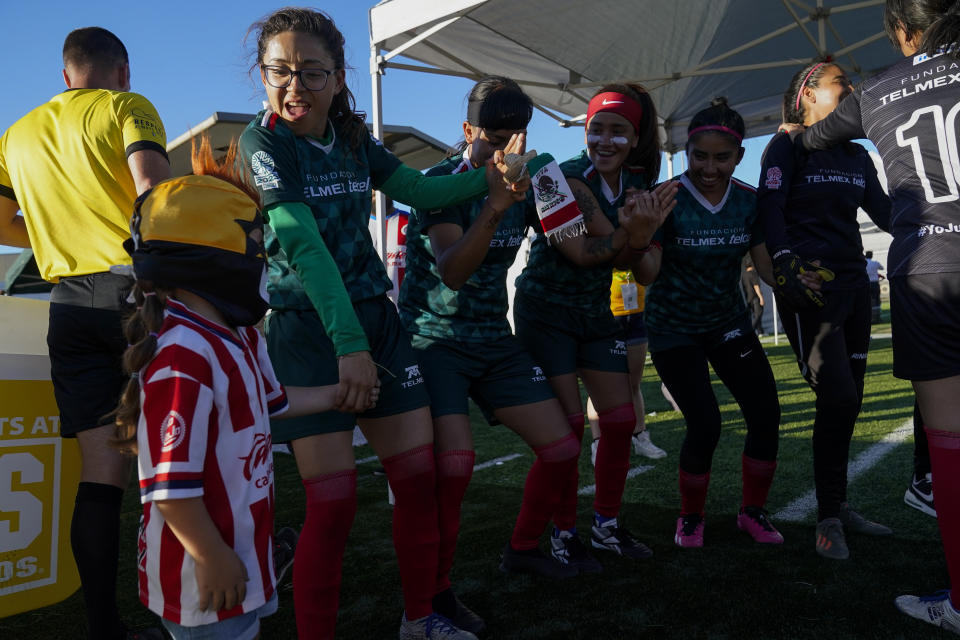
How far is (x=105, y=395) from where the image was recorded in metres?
2.22

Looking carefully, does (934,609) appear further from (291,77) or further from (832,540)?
(291,77)

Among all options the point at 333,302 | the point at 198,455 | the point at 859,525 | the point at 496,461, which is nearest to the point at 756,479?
the point at 859,525

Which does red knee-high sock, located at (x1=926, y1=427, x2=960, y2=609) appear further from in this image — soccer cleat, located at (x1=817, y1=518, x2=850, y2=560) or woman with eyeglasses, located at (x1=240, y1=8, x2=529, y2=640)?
woman with eyeglasses, located at (x1=240, y1=8, x2=529, y2=640)

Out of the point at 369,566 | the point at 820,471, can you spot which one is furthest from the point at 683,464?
the point at 369,566

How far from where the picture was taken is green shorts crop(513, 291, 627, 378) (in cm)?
303

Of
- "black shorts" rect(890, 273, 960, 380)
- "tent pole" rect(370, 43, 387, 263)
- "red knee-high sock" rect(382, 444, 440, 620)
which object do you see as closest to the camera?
"black shorts" rect(890, 273, 960, 380)

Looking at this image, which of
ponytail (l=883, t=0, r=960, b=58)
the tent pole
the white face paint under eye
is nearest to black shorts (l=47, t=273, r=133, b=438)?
the white face paint under eye

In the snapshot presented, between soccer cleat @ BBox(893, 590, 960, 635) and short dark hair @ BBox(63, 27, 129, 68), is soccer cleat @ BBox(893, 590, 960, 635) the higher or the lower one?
the lower one

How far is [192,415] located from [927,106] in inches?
90.6

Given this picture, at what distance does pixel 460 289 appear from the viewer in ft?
8.77

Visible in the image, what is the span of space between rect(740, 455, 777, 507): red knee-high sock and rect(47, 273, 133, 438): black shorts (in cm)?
267

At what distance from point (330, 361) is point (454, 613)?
A: 40.2 inches

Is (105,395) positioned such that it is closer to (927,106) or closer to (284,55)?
(284,55)

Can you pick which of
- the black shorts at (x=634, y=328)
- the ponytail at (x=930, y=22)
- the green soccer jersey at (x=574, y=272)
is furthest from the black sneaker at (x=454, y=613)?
the black shorts at (x=634, y=328)
